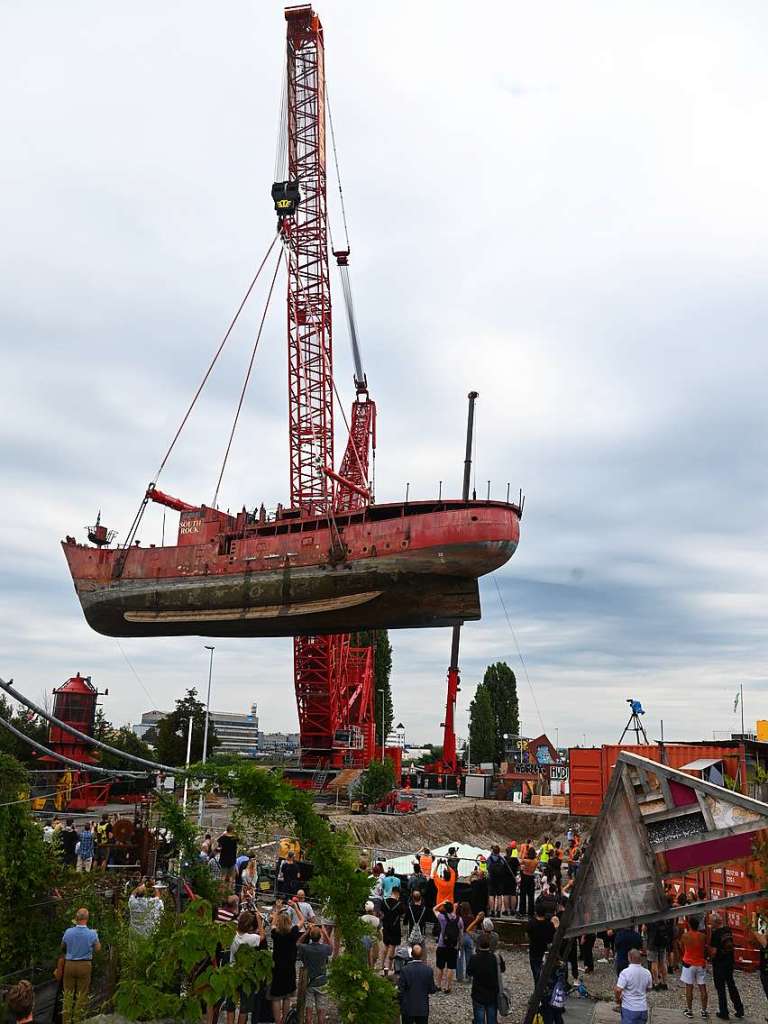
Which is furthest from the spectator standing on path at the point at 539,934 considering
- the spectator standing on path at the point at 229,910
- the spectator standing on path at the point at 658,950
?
the spectator standing on path at the point at 229,910

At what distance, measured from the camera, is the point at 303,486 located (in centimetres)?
4531

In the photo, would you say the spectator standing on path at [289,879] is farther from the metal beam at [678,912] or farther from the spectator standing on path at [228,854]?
the metal beam at [678,912]

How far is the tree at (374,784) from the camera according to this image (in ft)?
123

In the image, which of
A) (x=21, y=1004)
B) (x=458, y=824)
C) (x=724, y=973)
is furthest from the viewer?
(x=458, y=824)

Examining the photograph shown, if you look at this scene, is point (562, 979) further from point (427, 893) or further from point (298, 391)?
point (298, 391)

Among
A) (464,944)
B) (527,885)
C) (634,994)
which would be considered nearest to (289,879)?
(464,944)

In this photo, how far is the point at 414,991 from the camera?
27.6 ft

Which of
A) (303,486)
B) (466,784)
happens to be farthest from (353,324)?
(466,784)

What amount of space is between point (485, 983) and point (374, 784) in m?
30.0

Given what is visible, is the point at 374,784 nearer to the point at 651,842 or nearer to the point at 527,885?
the point at 527,885

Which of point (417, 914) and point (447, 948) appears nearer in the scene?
point (447, 948)

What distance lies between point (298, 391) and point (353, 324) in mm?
10101

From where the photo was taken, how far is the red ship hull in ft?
120

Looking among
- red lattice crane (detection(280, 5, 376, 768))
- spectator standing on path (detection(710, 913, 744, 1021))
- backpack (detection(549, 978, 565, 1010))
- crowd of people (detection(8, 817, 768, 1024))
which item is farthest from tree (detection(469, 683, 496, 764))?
backpack (detection(549, 978, 565, 1010))
